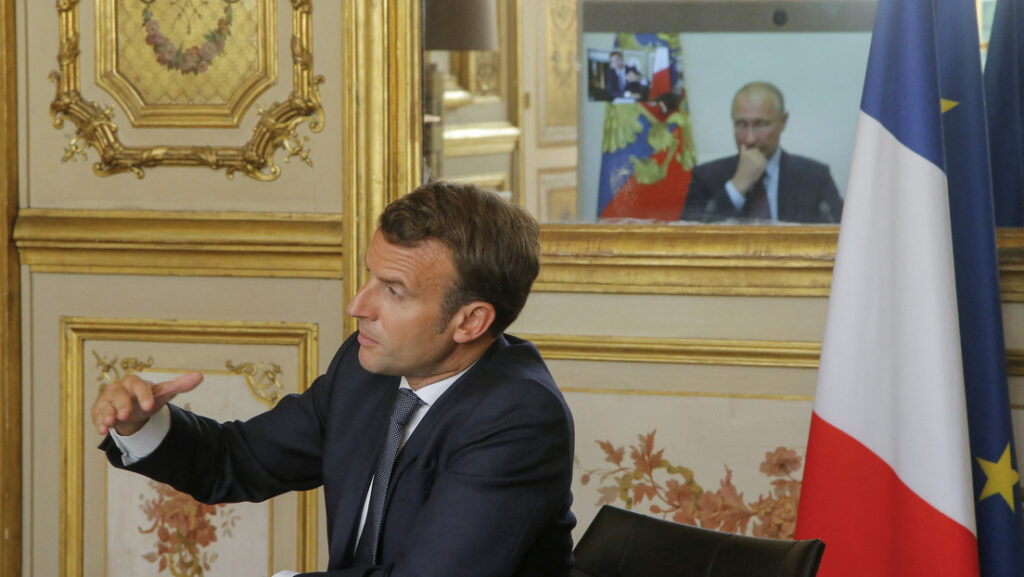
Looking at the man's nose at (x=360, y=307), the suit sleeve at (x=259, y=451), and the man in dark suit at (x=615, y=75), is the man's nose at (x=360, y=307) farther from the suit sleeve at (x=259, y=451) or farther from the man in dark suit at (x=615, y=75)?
the man in dark suit at (x=615, y=75)

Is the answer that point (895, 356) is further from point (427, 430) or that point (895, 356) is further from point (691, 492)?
point (427, 430)

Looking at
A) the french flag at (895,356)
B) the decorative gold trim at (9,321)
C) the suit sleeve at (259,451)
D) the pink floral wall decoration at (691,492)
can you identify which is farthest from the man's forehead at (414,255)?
the decorative gold trim at (9,321)

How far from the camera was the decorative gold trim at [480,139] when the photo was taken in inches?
119

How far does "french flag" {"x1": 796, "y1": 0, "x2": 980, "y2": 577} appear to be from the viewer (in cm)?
247

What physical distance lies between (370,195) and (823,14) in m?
1.12

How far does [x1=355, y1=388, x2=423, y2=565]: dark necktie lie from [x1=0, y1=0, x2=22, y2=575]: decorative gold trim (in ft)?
5.69

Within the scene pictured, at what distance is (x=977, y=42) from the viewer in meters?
2.60

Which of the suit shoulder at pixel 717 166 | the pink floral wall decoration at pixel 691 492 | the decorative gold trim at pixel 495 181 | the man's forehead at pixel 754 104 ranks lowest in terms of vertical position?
the pink floral wall decoration at pixel 691 492

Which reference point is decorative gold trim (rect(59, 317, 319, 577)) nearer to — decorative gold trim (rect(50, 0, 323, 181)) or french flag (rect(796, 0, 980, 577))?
decorative gold trim (rect(50, 0, 323, 181))

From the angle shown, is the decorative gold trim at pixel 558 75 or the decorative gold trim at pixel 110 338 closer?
the decorative gold trim at pixel 558 75

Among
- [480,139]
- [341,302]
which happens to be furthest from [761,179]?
Answer: [341,302]

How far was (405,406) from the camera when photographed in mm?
1827

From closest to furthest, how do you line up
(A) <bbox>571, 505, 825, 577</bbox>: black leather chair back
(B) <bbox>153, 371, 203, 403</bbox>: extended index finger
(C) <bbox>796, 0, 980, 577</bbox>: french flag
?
(A) <bbox>571, 505, 825, 577</bbox>: black leather chair back → (B) <bbox>153, 371, 203, 403</bbox>: extended index finger → (C) <bbox>796, 0, 980, 577</bbox>: french flag

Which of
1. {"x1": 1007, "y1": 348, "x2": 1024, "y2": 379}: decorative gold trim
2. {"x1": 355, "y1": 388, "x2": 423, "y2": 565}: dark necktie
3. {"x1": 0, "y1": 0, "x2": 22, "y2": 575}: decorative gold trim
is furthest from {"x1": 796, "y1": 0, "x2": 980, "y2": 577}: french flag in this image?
{"x1": 0, "y1": 0, "x2": 22, "y2": 575}: decorative gold trim
